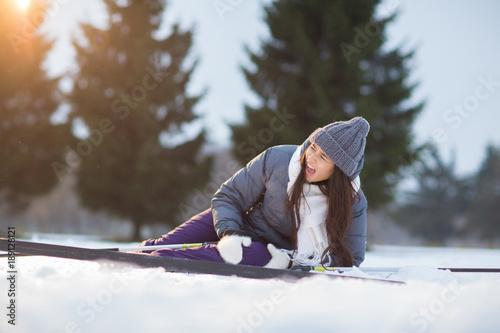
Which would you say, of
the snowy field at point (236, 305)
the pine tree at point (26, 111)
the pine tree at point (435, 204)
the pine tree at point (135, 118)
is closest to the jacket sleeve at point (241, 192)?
the snowy field at point (236, 305)

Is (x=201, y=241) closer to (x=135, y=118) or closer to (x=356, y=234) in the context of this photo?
(x=356, y=234)

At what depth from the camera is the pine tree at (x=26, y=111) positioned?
37.0 feet

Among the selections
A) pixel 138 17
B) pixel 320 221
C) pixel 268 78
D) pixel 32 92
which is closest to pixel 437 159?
pixel 268 78

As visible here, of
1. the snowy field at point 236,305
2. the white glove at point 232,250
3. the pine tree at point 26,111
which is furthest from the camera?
the pine tree at point 26,111

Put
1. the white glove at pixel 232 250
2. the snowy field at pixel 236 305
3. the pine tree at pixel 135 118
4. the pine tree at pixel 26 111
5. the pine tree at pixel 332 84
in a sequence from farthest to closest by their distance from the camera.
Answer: the pine tree at pixel 26 111 < the pine tree at pixel 135 118 < the pine tree at pixel 332 84 < the white glove at pixel 232 250 < the snowy field at pixel 236 305

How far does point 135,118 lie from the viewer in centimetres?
1031

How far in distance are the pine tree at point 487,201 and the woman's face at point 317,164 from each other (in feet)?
69.9

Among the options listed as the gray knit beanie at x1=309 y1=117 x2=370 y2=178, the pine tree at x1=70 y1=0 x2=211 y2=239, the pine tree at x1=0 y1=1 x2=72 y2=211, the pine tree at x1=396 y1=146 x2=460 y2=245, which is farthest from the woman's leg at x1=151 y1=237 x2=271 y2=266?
the pine tree at x1=396 y1=146 x2=460 y2=245

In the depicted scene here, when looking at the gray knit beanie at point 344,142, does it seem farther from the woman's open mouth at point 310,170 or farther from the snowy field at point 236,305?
the snowy field at point 236,305

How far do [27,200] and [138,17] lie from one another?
5838 mm

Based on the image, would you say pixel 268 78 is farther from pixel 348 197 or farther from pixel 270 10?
pixel 348 197

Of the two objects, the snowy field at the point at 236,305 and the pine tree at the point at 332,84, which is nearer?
the snowy field at the point at 236,305

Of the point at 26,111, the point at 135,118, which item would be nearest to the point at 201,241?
the point at 135,118

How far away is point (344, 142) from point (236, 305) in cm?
102
